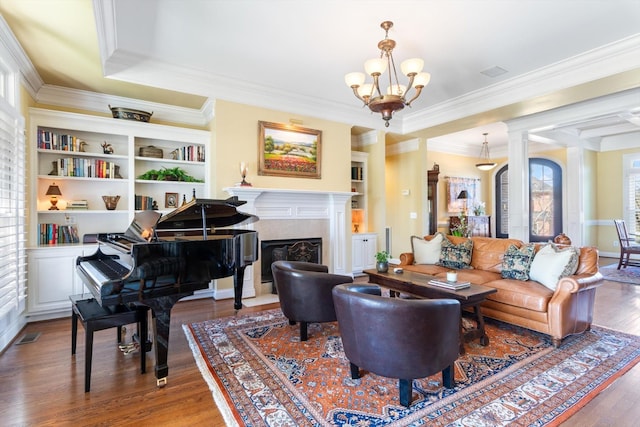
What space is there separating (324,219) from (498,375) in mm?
3530

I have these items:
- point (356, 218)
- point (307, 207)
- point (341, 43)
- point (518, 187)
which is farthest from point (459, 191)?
point (341, 43)

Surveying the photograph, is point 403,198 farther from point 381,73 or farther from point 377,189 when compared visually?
point 381,73

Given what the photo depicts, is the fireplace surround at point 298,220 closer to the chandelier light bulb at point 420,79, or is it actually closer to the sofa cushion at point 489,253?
the sofa cushion at point 489,253

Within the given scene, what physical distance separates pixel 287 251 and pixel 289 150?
1619mm

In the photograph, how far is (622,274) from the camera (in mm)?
6070

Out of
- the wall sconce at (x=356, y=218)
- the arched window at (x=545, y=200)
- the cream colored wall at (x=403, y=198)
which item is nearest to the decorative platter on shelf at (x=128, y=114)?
the wall sconce at (x=356, y=218)

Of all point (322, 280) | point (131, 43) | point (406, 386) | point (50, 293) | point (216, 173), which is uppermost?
point (131, 43)

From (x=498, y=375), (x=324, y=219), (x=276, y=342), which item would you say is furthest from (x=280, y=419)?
(x=324, y=219)

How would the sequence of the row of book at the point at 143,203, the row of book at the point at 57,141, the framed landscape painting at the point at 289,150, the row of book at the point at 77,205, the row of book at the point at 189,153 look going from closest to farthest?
the row of book at the point at 57,141, the row of book at the point at 77,205, the row of book at the point at 143,203, the row of book at the point at 189,153, the framed landscape painting at the point at 289,150

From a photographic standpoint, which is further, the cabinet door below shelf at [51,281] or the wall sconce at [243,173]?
the wall sconce at [243,173]

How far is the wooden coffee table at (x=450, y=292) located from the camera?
2.89 m

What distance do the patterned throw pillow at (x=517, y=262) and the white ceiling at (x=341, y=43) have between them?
7.21ft

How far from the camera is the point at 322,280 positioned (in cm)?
307

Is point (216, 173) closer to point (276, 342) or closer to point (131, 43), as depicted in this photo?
point (131, 43)
